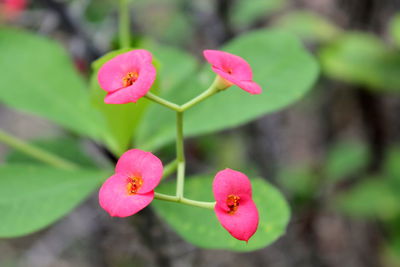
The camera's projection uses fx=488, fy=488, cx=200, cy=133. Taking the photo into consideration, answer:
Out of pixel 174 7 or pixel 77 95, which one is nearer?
pixel 77 95

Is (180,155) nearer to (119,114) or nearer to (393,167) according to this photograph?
(119,114)

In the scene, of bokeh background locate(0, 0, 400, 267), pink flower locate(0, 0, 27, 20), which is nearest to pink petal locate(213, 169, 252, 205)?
bokeh background locate(0, 0, 400, 267)

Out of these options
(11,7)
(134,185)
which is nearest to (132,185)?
(134,185)

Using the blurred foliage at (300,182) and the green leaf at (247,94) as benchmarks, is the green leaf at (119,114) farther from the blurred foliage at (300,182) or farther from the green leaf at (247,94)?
the blurred foliage at (300,182)

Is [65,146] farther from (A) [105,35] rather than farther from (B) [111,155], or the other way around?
(A) [105,35]

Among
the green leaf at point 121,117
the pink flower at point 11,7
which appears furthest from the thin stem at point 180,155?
the pink flower at point 11,7

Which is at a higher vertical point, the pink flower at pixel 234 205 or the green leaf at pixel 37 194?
the pink flower at pixel 234 205

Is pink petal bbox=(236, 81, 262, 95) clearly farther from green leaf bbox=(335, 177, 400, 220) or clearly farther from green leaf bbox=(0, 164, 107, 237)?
green leaf bbox=(335, 177, 400, 220)

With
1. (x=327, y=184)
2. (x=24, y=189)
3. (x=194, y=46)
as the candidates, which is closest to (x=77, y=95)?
(x=24, y=189)
